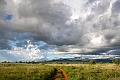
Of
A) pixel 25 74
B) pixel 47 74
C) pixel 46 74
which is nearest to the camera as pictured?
pixel 25 74

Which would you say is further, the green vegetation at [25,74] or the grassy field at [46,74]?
the grassy field at [46,74]

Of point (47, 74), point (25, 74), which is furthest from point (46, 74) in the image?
point (25, 74)

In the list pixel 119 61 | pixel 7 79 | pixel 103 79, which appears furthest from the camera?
pixel 119 61

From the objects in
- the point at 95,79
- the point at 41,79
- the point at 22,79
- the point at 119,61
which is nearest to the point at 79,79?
the point at 95,79

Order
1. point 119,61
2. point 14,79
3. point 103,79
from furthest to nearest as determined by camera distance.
Result: point 119,61
point 103,79
point 14,79

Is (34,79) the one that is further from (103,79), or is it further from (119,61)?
(119,61)

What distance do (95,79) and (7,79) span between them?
13679 mm

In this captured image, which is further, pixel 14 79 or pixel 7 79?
pixel 14 79

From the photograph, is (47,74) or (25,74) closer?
(25,74)

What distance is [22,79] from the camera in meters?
28.6

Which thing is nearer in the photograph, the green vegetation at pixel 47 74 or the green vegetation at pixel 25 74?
the green vegetation at pixel 25 74

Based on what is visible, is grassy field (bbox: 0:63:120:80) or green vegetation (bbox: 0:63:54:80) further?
grassy field (bbox: 0:63:120:80)

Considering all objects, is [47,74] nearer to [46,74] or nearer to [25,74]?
[46,74]

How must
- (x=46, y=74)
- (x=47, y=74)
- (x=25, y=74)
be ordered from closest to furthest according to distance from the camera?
(x=25, y=74) → (x=46, y=74) → (x=47, y=74)
